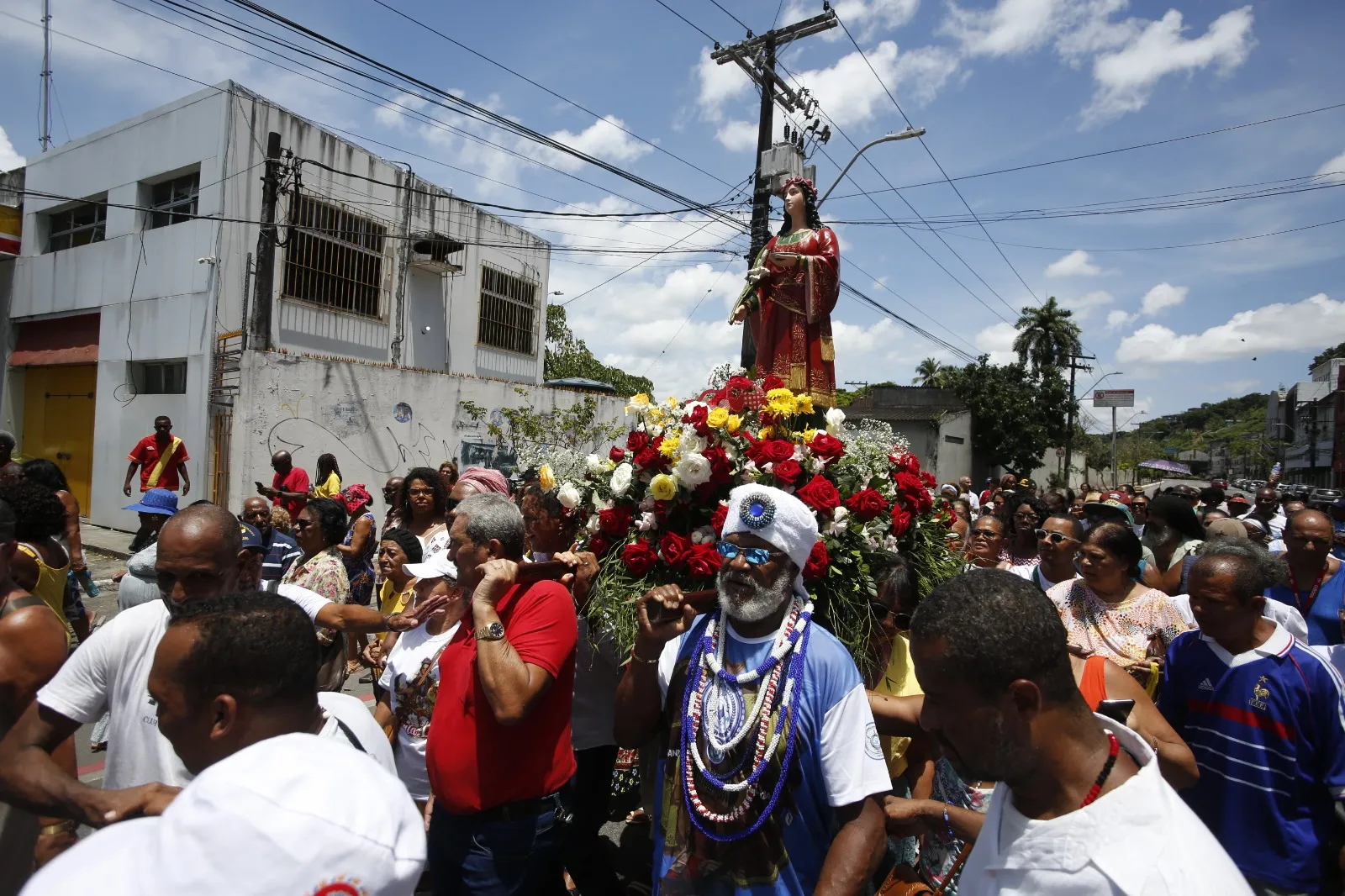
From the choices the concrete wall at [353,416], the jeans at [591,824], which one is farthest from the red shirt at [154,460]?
the jeans at [591,824]

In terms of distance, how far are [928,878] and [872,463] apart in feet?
5.63

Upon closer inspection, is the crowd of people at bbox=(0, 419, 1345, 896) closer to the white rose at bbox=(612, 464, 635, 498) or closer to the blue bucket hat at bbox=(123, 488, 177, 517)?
the white rose at bbox=(612, 464, 635, 498)

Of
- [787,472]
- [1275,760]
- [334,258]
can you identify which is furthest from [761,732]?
[334,258]

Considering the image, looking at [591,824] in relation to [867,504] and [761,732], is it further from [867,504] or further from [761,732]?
[867,504]

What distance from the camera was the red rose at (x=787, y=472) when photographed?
331cm

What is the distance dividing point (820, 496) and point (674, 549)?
63cm

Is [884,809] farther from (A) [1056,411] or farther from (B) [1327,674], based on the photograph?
(A) [1056,411]

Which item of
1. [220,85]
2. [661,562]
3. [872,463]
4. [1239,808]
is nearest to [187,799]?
[661,562]

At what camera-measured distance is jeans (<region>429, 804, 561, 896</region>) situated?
272 cm

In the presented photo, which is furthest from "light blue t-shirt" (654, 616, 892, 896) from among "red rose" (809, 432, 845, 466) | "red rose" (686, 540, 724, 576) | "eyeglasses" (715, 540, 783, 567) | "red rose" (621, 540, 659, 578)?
"red rose" (809, 432, 845, 466)

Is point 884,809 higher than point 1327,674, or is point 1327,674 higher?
point 1327,674

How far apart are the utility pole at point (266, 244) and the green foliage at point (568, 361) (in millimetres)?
19178

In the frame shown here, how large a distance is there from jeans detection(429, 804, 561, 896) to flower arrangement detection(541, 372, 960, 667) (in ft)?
2.59

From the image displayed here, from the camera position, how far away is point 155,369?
14461 mm
